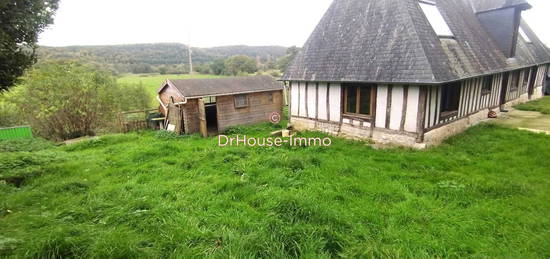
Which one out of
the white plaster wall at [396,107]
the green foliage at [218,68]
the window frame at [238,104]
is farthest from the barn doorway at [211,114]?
the green foliage at [218,68]

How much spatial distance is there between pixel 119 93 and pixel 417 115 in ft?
63.1

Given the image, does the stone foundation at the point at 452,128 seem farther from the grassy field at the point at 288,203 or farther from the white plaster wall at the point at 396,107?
the white plaster wall at the point at 396,107

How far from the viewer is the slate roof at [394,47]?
8.02m

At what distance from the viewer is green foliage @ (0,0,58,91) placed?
4.21 metres

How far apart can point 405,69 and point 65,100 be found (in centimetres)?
1728

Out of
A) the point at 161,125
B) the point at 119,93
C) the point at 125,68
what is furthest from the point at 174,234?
the point at 125,68

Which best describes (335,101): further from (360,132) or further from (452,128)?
(452,128)

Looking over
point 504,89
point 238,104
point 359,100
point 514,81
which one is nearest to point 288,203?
point 359,100

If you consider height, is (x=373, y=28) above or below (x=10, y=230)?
above

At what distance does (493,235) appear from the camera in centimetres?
398

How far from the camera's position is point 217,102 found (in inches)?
518

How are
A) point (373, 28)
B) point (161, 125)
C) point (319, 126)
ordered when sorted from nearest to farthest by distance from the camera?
point (373, 28) → point (319, 126) → point (161, 125)

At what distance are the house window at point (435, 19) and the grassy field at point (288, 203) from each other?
160 inches

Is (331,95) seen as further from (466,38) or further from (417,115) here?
(466,38)
